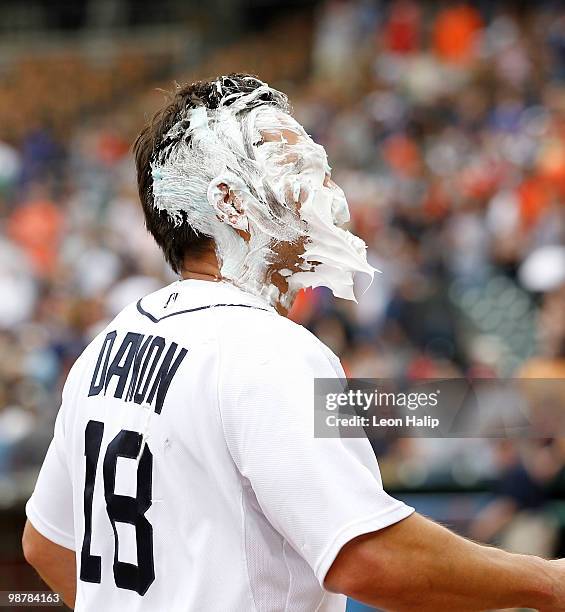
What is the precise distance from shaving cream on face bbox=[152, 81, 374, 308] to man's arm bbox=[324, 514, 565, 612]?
0.60m

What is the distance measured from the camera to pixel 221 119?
208cm

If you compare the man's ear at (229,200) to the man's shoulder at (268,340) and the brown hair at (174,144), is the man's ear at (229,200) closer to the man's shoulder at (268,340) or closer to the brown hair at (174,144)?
the brown hair at (174,144)


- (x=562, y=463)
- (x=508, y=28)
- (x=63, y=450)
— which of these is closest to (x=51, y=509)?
(x=63, y=450)

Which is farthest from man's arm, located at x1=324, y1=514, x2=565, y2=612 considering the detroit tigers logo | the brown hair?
the brown hair

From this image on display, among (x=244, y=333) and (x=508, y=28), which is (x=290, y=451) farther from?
(x=508, y=28)

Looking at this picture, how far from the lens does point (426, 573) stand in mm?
1649

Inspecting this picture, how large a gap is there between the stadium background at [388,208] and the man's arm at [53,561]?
1.61 metres

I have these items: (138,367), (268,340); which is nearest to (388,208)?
(138,367)

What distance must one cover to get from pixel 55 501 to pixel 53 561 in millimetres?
151

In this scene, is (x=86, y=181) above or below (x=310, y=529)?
below

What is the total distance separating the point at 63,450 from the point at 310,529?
70cm

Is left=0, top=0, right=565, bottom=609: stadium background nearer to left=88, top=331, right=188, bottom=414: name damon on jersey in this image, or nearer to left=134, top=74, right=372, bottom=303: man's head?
left=134, top=74, right=372, bottom=303: man's head

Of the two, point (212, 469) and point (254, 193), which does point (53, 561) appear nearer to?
point (212, 469)

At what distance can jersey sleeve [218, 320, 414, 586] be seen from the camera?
165 cm
